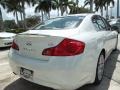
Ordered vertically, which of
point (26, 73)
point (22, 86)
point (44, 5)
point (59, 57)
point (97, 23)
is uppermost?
point (44, 5)

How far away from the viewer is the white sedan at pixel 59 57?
11.4ft

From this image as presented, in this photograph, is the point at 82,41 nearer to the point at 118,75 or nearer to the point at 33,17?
the point at 118,75

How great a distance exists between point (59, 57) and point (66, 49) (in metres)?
0.18

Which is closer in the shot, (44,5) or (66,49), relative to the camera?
(66,49)

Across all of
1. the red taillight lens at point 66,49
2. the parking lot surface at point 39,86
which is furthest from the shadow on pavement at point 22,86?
the red taillight lens at point 66,49

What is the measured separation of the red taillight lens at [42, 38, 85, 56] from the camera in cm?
351

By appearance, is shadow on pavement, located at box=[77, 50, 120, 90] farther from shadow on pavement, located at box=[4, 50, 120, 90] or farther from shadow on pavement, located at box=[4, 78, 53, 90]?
shadow on pavement, located at box=[4, 78, 53, 90]

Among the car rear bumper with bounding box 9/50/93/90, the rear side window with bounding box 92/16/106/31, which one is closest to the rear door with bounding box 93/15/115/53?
the rear side window with bounding box 92/16/106/31

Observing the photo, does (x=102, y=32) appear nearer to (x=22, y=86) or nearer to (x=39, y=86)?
(x=39, y=86)

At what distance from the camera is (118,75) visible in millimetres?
5109

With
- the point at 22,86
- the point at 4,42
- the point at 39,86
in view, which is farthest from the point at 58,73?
the point at 4,42

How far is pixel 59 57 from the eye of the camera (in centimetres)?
349

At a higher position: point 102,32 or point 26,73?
point 102,32

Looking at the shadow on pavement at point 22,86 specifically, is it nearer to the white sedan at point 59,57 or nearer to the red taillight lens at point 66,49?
the white sedan at point 59,57
